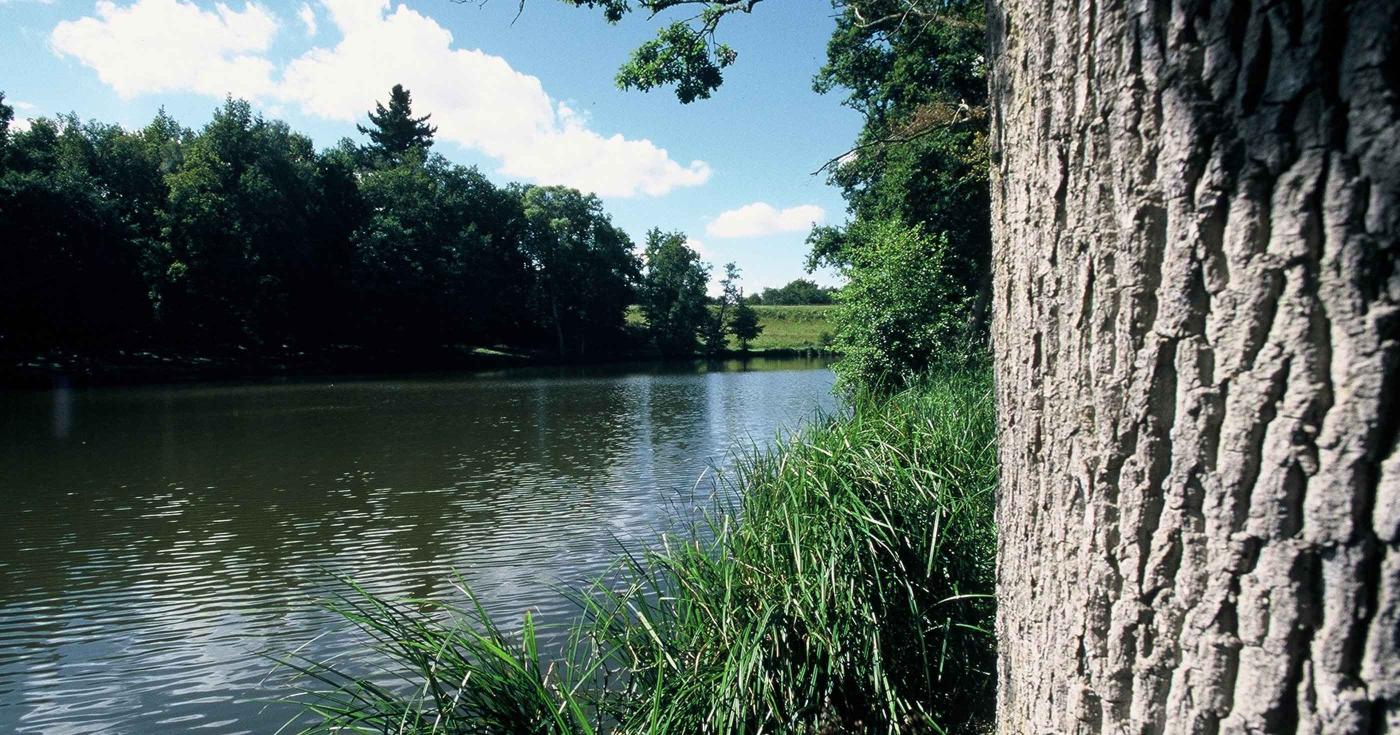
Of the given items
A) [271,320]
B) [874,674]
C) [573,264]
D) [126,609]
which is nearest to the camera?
[874,674]

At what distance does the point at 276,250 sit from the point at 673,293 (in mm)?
29340

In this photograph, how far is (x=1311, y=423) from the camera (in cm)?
104

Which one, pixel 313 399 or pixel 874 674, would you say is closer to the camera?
pixel 874 674

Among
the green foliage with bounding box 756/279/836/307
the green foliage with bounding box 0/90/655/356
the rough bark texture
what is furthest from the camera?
the green foliage with bounding box 756/279/836/307

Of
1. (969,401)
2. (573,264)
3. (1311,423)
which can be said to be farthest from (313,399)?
(573,264)

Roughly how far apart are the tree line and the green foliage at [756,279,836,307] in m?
46.7

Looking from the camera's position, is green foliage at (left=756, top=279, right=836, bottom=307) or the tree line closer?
the tree line

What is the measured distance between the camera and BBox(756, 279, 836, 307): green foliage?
349 ft

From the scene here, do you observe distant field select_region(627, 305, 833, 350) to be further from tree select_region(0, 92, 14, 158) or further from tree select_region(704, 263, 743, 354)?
tree select_region(0, 92, 14, 158)

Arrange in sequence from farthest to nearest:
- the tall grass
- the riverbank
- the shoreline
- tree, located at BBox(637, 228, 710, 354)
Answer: tree, located at BBox(637, 228, 710, 354) → the riverbank → the shoreline → the tall grass

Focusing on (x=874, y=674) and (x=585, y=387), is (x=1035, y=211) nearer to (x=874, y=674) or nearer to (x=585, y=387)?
(x=874, y=674)

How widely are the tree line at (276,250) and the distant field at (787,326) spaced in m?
8.80

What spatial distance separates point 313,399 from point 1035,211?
26.6 meters

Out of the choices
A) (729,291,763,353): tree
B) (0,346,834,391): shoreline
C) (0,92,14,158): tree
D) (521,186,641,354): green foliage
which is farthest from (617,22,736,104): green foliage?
(729,291,763,353): tree
